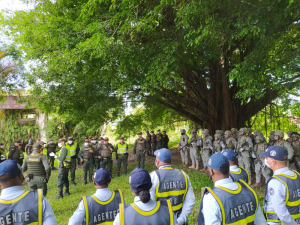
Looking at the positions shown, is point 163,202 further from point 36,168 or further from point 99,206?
point 36,168

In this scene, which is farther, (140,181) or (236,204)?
(236,204)

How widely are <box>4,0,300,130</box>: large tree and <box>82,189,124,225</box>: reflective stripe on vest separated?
5.32m

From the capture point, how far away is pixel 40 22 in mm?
11617

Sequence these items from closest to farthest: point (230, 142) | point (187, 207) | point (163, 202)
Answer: point (163, 202)
point (187, 207)
point (230, 142)

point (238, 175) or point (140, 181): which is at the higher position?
point (140, 181)

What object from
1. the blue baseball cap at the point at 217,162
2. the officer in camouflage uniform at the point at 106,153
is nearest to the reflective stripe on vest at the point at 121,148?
the officer in camouflage uniform at the point at 106,153

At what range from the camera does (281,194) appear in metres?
3.01

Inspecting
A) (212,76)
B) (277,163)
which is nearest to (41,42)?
(212,76)

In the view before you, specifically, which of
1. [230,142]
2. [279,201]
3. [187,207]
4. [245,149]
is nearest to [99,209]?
[187,207]

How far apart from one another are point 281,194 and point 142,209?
5.92 feet

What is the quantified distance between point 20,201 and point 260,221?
2661mm


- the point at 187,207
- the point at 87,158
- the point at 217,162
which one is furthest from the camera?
the point at 87,158

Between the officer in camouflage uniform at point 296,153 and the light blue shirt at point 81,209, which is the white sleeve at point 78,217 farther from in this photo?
the officer in camouflage uniform at point 296,153

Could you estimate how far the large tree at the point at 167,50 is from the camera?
703cm
